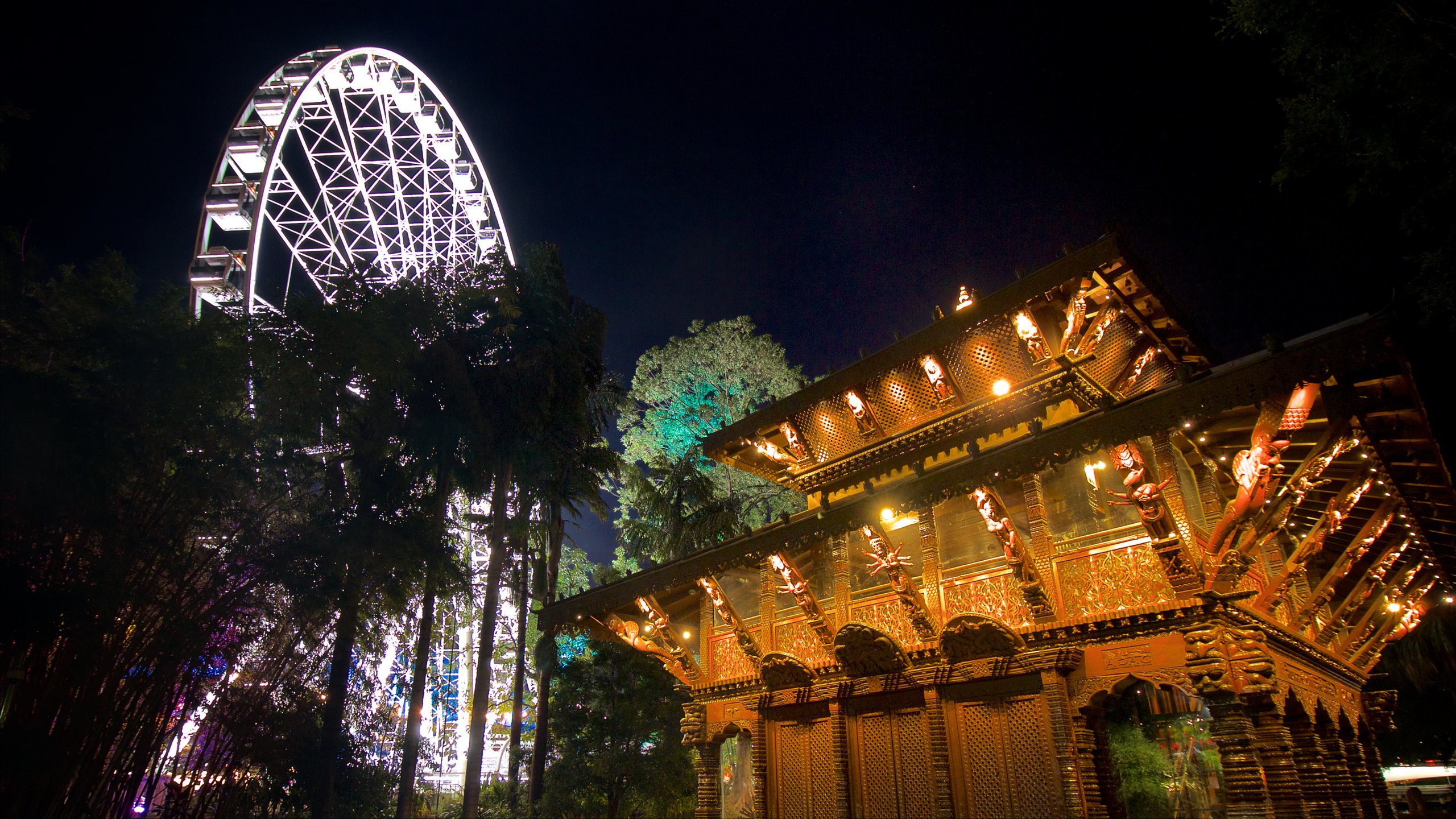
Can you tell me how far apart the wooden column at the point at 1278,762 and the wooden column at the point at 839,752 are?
4.72 metres

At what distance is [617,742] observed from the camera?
48.3ft

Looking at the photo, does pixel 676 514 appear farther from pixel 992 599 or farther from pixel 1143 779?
pixel 1143 779

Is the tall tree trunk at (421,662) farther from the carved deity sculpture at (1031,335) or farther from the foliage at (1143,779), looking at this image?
the foliage at (1143,779)

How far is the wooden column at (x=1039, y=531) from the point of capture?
8.24 metres

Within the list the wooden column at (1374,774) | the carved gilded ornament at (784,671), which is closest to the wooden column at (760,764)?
the carved gilded ornament at (784,671)

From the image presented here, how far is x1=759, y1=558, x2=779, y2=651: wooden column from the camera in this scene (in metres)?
11.0

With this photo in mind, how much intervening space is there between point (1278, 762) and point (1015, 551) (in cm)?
281

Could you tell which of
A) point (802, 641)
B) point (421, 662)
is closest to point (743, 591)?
point (802, 641)

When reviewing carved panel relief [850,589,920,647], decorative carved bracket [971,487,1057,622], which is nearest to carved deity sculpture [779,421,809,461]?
carved panel relief [850,589,920,647]

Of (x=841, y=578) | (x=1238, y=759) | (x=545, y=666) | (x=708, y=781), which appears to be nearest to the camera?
(x=1238, y=759)

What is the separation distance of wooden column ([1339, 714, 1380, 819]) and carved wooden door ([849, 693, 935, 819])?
501 cm

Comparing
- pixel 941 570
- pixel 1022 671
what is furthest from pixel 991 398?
pixel 1022 671

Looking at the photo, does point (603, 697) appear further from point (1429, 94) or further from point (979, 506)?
point (1429, 94)

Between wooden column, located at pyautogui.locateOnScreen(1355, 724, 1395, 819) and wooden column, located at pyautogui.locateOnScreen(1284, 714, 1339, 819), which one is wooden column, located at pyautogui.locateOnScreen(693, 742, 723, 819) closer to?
wooden column, located at pyautogui.locateOnScreen(1284, 714, 1339, 819)
